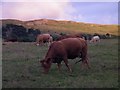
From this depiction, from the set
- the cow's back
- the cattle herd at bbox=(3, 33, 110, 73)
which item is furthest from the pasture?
the cow's back

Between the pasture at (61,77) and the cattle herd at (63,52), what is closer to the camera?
the pasture at (61,77)

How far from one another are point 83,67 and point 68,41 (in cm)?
183

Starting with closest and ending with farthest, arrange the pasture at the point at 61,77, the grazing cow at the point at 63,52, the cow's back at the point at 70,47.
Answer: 1. the pasture at the point at 61,77
2. the grazing cow at the point at 63,52
3. the cow's back at the point at 70,47

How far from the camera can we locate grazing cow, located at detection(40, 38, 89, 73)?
18297mm

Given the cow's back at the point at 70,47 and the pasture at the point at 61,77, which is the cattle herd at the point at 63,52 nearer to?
the cow's back at the point at 70,47

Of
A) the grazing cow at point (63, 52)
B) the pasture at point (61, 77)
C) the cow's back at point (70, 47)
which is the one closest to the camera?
the pasture at point (61, 77)

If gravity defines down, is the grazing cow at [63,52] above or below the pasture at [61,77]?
above

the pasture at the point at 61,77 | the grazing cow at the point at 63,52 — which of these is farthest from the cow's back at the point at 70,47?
the pasture at the point at 61,77

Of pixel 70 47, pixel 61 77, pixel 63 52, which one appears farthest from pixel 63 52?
pixel 61 77

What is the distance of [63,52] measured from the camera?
739 inches

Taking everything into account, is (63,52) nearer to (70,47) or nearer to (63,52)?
(63,52)

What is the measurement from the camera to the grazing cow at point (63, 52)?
18.3 meters

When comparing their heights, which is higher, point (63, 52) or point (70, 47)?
point (70, 47)

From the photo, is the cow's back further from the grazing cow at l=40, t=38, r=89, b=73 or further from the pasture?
the pasture
